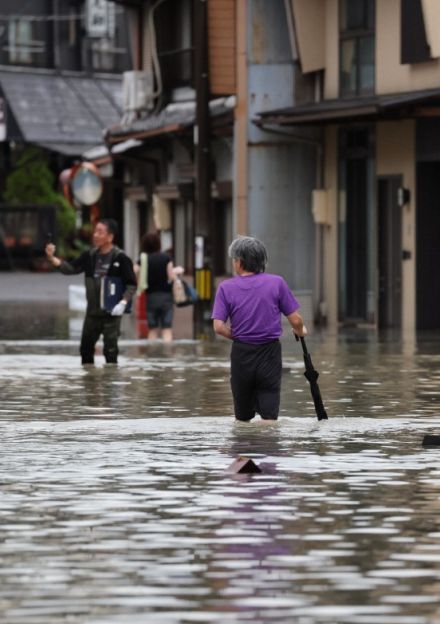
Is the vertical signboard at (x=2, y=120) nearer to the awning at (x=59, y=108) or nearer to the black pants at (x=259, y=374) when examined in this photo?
the awning at (x=59, y=108)

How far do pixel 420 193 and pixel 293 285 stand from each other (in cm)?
416

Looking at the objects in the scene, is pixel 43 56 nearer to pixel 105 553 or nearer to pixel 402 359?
pixel 402 359

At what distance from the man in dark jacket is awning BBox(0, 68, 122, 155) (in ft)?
167

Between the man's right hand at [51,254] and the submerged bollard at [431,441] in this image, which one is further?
the man's right hand at [51,254]

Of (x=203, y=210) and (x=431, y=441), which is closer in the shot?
(x=431, y=441)

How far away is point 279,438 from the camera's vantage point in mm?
15289

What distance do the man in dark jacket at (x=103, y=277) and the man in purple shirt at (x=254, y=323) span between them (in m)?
7.94

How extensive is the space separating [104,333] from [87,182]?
25.0m

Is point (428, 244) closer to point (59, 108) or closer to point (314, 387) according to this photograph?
point (314, 387)

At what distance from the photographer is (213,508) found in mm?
11164

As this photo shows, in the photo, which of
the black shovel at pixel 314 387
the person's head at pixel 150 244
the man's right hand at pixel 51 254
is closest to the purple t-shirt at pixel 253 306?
the black shovel at pixel 314 387

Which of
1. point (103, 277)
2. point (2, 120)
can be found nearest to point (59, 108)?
point (2, 120)

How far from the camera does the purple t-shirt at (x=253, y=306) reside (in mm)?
16125

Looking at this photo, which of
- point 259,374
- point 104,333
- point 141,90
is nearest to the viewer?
point 259,374
